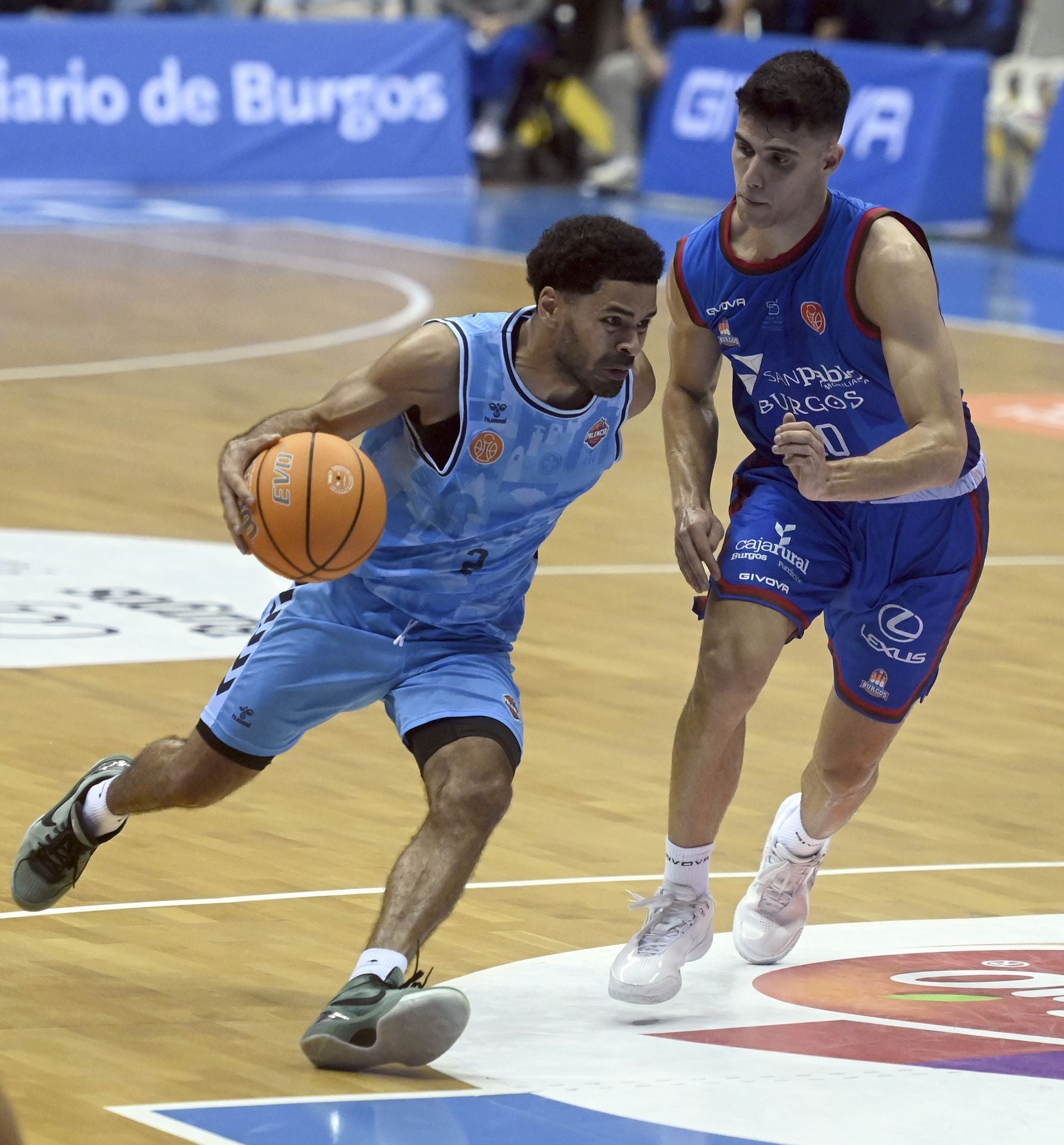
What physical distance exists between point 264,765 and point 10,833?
4.13 feet

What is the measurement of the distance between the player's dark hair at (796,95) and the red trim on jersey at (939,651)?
95cm

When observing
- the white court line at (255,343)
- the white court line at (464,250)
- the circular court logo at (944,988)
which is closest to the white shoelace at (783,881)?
the circular court logo at (944,988)

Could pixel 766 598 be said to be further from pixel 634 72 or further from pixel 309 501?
pixel 634 72

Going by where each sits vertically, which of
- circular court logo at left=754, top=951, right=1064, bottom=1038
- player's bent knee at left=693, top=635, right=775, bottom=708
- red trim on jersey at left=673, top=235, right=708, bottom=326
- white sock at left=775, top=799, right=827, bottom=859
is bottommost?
circular court logo at left=754, top=951, right=1064, bottom=1038

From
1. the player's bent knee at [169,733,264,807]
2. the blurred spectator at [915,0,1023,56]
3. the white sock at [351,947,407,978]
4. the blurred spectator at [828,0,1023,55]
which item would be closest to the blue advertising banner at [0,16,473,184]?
the blurred spectator at [828,0,1023,55]

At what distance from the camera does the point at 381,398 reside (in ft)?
17.0

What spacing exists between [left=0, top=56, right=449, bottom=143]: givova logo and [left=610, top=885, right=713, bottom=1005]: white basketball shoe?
15696 millimetres

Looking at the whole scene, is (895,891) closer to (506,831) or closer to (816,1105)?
(506,831)

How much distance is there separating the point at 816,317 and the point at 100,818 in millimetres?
1975

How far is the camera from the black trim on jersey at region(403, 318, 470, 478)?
523 cm

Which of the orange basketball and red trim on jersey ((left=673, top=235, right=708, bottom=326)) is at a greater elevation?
red trim on jersey ((left=673, top=235, right=708, bottom=326))

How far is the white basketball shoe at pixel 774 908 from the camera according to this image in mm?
5668

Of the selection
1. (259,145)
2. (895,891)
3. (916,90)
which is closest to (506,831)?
(895,891)

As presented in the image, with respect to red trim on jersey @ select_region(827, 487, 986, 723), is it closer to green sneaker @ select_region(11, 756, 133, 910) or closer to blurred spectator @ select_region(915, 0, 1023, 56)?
green sneaker @ select_region(11, 756, 133, 910)
